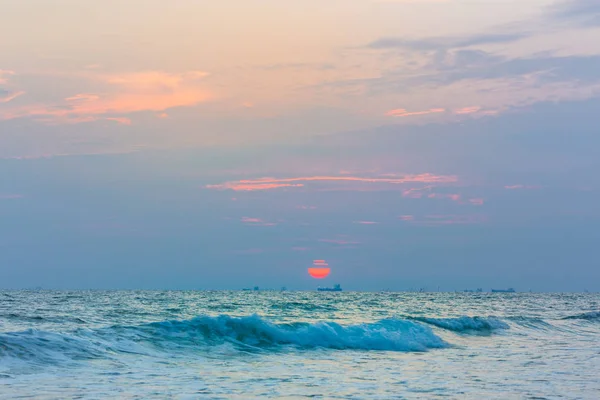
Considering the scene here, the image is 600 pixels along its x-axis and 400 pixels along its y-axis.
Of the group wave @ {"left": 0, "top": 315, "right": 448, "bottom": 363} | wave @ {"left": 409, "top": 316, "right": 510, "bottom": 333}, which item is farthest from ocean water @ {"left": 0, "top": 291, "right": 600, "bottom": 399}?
wave @ {"left": 409, "top": 316, "right": 510, "bottom": 333}

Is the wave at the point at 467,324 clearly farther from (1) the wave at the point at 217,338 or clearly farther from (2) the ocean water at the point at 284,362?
(1) the wave at the point at 217,338

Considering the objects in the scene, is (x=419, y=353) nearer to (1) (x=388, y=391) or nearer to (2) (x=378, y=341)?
(2) (x=378, y=341)

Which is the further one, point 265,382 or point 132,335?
point 132,335

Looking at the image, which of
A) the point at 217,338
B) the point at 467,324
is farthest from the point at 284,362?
the point at 467,324

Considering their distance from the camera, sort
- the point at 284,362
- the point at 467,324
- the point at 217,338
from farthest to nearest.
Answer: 1. the point at 467,324
2. the point at 217,338
3. the point at 284,362

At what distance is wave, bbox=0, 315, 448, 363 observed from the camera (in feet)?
70.8

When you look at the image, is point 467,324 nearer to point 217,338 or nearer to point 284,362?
point 217,338

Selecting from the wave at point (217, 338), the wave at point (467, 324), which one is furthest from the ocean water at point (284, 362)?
the wave at point (467, 324)

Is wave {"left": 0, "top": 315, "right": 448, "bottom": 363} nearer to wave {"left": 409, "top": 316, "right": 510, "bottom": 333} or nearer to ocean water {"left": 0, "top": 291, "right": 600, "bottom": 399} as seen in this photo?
ocean water {"left": 0, "top": 291, "right": 600, "bottom": 399}

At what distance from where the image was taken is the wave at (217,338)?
2158cm

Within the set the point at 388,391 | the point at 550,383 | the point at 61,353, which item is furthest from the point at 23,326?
the point at 550,383

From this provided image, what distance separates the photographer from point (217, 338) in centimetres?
2741

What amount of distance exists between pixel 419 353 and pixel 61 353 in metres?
13.4

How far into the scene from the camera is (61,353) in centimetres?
2075
